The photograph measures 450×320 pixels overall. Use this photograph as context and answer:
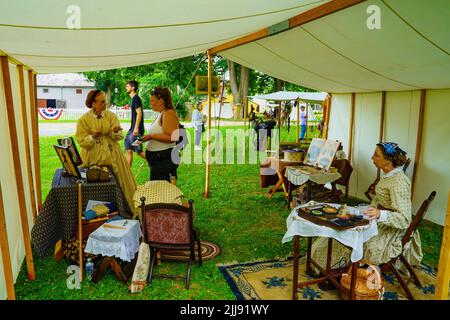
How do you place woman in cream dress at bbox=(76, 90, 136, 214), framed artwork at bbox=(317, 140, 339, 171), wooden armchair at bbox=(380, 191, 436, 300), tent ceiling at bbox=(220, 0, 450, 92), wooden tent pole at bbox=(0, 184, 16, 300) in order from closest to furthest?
wooden tent pole at bbox=(0, 184, 16, 300) < tent ceiling at bbox=(220, 0, 450, 92) < wooden armchair at bbox=(380, 191, 436, 300) < woman in cream dress at bbox=(76, 90, 136, 214) < framed artwork at bbox=(317, 140, 339, 171)

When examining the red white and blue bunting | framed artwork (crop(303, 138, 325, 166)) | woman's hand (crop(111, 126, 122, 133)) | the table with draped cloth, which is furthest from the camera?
the red white and blue bunting

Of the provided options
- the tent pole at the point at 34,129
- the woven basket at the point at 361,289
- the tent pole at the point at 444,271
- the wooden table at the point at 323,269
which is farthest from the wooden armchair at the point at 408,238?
the tent pole at the point at 34,129

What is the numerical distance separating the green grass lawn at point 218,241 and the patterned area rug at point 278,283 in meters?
0.13

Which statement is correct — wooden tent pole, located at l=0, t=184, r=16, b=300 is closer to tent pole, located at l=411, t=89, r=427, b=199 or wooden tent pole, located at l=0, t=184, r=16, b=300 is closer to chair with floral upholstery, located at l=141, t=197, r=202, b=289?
chair with floral upholstery, located at l=141, t=197, r=202, b=289

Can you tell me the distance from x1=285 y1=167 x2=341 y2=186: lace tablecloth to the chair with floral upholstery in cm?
241

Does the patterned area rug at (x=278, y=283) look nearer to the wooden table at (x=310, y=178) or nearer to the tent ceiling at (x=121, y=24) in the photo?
the wooden table at (x=310, y=178)

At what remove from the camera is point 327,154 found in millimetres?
5570

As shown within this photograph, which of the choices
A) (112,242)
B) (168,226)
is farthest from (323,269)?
(112,242)

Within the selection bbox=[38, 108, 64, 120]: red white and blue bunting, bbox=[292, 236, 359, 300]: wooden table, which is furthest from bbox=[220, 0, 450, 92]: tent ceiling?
bbox=[38, 108, 64, 120]: red white and blue bunting

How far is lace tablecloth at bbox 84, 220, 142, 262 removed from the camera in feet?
10.9

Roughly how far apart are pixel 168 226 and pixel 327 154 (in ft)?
10.4

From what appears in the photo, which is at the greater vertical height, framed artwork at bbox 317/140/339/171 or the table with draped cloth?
framed artwork at bbox 317/140/339/171
